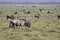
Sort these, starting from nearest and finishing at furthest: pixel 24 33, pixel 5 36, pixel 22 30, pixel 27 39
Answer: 1. pixel 27 39
2. pixel 5 36
3. pixel 24 33
4. pixel 22 30

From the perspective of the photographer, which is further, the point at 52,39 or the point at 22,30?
the point at 22,30

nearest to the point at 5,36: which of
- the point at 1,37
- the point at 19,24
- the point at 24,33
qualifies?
Answer: the point at 1,37

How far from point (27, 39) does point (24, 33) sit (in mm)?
2728

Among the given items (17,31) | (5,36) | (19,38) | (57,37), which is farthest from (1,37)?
(57,37)

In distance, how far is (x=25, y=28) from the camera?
24.2 meters

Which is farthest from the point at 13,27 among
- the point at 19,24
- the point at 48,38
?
the point at 48,38

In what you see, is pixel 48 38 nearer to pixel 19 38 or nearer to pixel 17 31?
pixel 19 38

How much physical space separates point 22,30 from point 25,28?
41.6 inches

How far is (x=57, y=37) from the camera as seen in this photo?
19.8 meters

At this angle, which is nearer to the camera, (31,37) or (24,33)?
(31,37)

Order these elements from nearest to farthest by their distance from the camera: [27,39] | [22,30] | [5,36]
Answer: [27,39] < [5,36] < [22,30]

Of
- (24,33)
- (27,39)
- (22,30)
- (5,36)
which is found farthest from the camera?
(22,30)

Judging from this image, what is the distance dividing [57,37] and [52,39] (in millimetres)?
1087

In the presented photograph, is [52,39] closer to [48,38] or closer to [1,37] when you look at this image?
[48,38]
